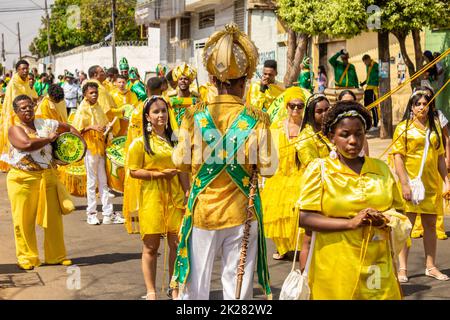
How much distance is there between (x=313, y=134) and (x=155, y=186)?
1521mm

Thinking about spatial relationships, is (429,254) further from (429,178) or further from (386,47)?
(386,47)

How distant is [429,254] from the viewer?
24.8ft

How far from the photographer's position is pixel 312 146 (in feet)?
23.6

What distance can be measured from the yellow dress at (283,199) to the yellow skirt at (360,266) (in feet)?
11.5

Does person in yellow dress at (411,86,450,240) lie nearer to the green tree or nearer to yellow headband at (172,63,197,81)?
yellow headband at (172,63,197,81)

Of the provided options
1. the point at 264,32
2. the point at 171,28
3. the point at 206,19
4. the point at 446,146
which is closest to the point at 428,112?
the point at 446,146

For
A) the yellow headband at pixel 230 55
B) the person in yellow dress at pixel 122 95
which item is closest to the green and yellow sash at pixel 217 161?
the yellow headband at pixel 230 55

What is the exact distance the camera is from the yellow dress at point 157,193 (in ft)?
21.9

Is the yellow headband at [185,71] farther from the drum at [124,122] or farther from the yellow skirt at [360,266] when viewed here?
the yellow skirt at [360,266]

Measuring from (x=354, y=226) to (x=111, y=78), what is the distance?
15094 mm

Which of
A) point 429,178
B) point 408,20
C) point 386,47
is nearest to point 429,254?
point 429,178

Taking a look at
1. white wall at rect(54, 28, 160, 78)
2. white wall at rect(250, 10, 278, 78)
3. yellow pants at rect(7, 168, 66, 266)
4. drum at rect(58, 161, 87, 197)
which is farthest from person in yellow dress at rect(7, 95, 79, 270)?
white wall at rect(54, 28, 160, 78)

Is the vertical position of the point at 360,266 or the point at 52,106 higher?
the point at 52,106

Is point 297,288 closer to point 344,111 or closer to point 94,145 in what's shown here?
point 344,111
